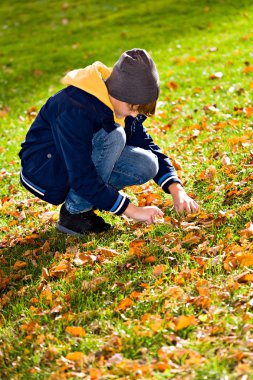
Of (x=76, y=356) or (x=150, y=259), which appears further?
(x=150, y=259)

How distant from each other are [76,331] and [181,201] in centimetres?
124

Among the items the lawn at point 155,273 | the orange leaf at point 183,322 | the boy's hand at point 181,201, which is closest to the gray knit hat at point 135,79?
the boy's hand at point 181,201

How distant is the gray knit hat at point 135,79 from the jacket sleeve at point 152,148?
0.57 metres

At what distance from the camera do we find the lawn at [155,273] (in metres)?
2.57

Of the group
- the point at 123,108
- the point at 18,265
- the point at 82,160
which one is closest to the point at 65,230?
the point at 18,265

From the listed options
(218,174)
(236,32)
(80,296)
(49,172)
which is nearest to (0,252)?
(49,172)

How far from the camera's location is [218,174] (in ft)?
14.4

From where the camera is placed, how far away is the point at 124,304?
293cm

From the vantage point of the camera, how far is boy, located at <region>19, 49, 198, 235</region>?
336cm

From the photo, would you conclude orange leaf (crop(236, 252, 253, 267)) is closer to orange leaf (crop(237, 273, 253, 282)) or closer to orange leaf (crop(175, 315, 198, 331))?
orange leaf (crop(237, 273, 253, 282))

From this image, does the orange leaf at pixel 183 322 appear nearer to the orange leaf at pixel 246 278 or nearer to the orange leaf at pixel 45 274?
the orange leaf at pixel 246 278

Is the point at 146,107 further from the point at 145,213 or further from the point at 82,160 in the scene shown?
the point at 145,213

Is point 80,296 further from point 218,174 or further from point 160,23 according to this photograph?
point 160,23

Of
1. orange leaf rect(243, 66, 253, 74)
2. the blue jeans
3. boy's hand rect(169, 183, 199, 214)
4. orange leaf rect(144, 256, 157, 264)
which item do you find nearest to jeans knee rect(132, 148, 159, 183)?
the blue jeans
